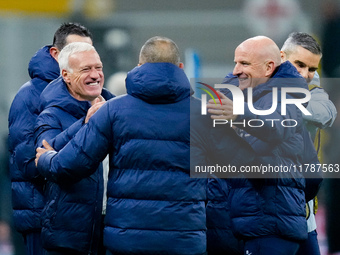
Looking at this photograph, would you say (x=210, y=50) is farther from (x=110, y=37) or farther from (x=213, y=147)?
(x=213, y=147)

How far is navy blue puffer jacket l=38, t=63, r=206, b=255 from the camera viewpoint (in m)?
4.65

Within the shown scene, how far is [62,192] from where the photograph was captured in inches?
203

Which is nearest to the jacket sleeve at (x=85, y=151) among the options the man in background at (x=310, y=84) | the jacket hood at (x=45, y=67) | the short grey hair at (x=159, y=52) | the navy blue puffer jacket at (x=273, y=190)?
the short grey hair at (x=159, y=52)

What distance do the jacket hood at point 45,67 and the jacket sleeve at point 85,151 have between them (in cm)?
133

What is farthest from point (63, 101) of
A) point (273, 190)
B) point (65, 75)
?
point (273, 190)

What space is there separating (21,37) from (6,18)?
1.40ft

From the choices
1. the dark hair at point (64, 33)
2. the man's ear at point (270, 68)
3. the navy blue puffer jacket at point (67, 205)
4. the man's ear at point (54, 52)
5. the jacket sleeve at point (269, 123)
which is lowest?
the navy blue puffer jacket at point (67, 205)

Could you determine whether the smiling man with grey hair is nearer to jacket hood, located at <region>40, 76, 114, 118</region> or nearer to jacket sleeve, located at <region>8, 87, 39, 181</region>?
jacket hood, located at <region>40, 76, 114, 118</region>

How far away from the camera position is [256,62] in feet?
17.2

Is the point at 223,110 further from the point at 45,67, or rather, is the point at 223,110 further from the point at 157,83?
the point at 45,67

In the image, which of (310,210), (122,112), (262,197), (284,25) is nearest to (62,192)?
(122,112)

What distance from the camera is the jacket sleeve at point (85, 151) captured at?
4.69 m

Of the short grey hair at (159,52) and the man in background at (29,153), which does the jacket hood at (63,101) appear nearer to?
the man in background at (29,153)

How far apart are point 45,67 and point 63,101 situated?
0.82 metres
